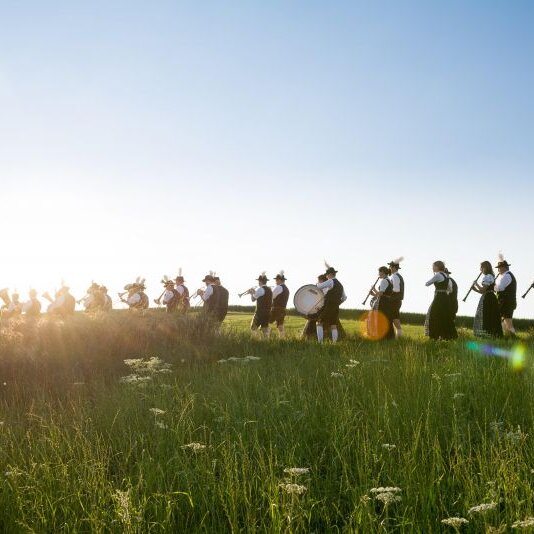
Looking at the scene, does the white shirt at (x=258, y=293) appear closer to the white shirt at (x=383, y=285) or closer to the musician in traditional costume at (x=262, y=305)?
the musician in traditional costume at (x=262, y=305)

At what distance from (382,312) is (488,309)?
3.11 m

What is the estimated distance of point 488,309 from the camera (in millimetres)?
19578

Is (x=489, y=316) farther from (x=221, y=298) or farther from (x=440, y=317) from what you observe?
(x=221, y=298)

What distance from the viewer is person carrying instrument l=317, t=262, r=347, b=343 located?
2030 cm

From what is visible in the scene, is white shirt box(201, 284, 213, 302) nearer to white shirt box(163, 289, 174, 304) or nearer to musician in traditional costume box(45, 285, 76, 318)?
white shirt box(163, 289, 174, 304)

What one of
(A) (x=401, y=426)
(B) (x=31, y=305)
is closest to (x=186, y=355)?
(A) (x=401, y=426)

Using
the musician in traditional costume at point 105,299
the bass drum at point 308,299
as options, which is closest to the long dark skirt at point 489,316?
the bass drum at point 308,299

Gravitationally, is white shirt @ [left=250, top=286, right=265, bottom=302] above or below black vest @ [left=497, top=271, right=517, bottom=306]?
below

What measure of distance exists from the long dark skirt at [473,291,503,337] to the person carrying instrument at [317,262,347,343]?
161 inches

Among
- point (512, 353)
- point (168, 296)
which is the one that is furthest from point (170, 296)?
point (512, 353)

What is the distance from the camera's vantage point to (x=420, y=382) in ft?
25.6

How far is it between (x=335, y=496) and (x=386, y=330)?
16.1 metres

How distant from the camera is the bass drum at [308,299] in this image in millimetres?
20667

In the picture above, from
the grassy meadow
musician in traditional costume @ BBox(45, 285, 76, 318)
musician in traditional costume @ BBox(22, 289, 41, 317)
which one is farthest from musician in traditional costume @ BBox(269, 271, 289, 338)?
musician in traditional costume @ BBox(22, 289, 41, 317)
